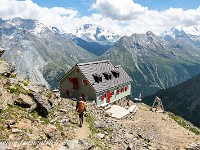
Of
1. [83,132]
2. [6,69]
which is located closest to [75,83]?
[6,69]

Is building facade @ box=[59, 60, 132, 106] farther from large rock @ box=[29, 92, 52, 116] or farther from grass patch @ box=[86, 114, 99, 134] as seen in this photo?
large rock @ box=[29, 92, 52, 116]

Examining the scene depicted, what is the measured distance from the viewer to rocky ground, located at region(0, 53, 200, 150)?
2452 cm

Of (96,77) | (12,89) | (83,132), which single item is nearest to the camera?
(12,89)

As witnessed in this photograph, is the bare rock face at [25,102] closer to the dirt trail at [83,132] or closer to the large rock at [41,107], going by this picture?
the large rock at [41,107]

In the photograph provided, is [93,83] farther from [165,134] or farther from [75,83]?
[165,134]

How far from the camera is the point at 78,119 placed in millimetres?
35594

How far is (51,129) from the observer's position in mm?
27969

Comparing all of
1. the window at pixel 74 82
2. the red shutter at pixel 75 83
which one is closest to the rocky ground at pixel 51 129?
the red shutter at pixel 75 83

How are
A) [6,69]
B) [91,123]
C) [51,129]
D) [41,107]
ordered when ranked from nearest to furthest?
[51,129], [41,107], [6,69], [91,123]

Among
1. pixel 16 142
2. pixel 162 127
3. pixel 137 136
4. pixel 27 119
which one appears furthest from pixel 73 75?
pixel 16 142

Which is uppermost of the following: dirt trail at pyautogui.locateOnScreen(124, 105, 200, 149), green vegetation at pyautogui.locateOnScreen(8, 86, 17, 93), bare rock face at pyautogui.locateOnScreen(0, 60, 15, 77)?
bare rock face at pyautogui.locateOnScreen(0, 60, 15, 77)

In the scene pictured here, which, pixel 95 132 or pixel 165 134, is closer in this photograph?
A: pixel 95 132

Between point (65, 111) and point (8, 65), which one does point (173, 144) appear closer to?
point (65, 111)

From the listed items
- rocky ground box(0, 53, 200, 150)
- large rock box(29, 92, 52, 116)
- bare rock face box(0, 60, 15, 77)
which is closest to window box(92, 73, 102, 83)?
rocky ground box(0, 53, 200, 150)
